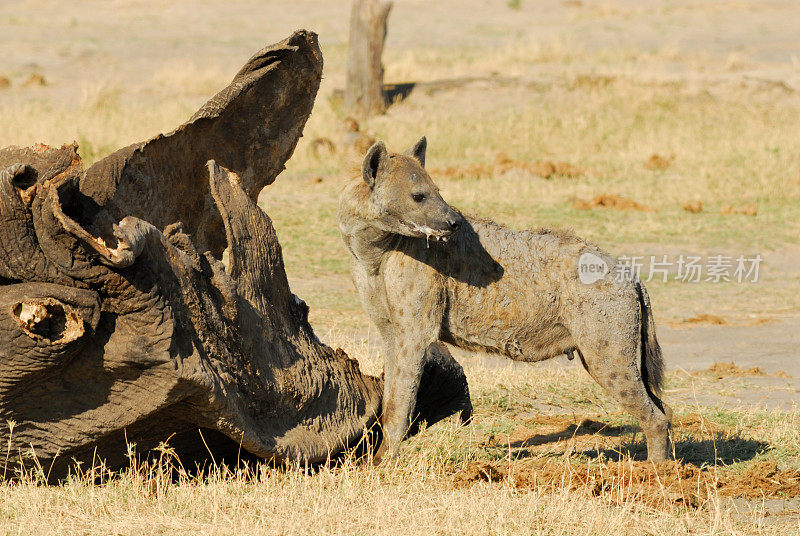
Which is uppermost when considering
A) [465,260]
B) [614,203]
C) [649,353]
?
[465,260]

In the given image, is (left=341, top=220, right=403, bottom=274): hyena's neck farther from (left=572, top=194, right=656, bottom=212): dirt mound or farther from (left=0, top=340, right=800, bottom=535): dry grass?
(left=572, top=194, right=656, bottom=212): dirt mound

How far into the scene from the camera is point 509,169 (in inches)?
658

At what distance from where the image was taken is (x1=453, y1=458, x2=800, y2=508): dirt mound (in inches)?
188

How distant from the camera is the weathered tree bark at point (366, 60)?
67.4 ft

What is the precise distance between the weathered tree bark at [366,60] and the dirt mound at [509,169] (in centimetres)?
417

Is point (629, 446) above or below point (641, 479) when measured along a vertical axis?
below

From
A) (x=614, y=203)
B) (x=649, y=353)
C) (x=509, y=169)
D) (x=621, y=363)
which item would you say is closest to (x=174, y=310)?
(x=621, y=363)

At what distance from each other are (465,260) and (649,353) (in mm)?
1204

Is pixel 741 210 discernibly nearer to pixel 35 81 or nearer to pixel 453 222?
pixel 453 222

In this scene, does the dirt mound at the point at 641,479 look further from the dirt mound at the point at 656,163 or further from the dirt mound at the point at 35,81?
the dirt mound at the point at 35,81

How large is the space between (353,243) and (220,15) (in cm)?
3807

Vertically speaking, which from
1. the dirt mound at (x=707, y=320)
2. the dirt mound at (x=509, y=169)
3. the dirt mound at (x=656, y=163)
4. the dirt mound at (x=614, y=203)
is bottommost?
the dirt mound at (x=707, y=320)

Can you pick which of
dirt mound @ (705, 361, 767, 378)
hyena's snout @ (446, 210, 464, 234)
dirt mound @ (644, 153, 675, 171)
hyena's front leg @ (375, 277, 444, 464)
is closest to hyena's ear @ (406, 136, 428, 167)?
hyena's snout @ (446, 210, 464, 234)

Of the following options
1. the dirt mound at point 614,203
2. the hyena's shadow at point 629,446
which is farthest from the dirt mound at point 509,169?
the hyena's shadow at point 629,446
